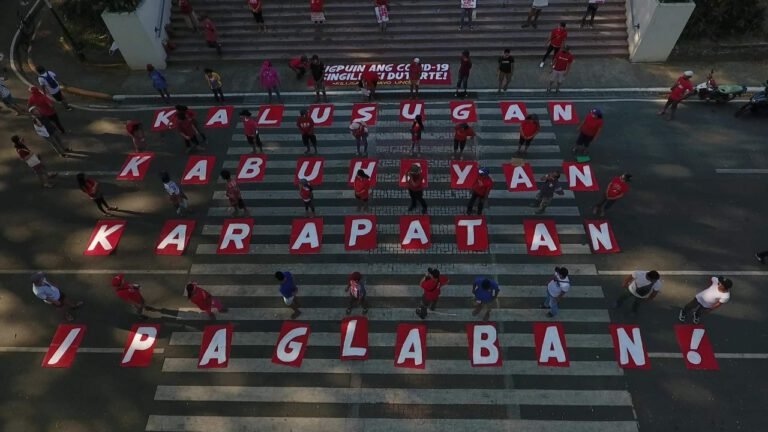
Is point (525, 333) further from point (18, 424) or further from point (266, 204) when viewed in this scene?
point (18, 424)

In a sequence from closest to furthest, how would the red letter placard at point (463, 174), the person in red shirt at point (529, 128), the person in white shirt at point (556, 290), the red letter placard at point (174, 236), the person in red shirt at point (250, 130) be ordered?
the person in white shirt at point (556, 290)
the red letter placard at point (174, 236)
the person in red shirt at point (529, 128)
the person in red shirt at point (250, 130)
the red letter placard at point (463, 174)

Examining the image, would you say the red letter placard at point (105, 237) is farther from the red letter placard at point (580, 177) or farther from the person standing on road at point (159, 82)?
the red letter placard at point (580, 177)

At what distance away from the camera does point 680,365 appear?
36.9 ft

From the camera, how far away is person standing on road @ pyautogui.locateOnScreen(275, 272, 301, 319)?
11.0 metres

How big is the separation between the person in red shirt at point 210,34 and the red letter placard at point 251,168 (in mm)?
6636

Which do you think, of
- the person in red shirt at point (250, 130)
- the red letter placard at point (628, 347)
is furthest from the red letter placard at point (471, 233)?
the person in red shirt at point (250, 130)

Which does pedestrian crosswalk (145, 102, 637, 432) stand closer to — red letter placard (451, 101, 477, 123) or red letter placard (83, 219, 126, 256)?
red letter placard (451, 101, 477, 123)

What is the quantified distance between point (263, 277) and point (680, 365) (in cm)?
1113

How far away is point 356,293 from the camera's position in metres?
11.4

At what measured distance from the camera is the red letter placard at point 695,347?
36.9 ft

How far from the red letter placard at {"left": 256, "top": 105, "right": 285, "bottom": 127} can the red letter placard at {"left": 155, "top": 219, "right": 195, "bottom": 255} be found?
4.97m

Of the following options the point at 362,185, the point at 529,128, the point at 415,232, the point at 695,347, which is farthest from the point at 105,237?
the point at 695,347

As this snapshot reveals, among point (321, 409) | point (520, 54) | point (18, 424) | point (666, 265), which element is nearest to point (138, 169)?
point (18, 424)

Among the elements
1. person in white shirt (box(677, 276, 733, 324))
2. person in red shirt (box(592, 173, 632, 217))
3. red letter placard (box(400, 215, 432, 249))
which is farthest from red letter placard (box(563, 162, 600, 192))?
red letter placard (box(400, 215, 432, 249))
